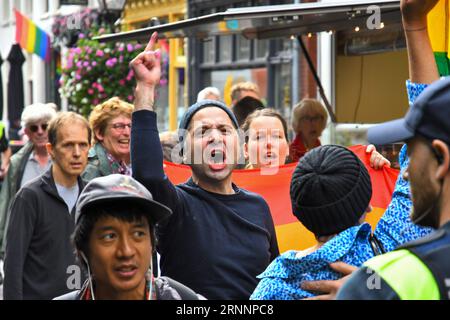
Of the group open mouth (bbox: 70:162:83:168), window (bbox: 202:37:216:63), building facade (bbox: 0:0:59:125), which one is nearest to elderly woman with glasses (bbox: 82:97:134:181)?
open mouth (bbox: 70:162:83:168)

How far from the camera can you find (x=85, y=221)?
3.61 metres

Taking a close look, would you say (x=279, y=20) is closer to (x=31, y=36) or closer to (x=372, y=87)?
(x=372, y=87)

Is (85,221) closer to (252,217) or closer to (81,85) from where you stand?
(252,217)

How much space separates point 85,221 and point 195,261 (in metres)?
1.11

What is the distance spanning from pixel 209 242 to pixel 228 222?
0.48ft

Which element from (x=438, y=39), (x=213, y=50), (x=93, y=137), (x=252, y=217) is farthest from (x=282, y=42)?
(x=252, y=217)

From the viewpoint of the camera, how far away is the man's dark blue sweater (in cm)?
462

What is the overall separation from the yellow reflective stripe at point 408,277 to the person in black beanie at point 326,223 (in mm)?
1026

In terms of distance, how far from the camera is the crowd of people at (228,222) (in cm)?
264

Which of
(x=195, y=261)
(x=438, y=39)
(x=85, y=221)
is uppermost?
(x=438, y=39)

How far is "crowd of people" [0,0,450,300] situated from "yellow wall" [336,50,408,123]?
16.3ft

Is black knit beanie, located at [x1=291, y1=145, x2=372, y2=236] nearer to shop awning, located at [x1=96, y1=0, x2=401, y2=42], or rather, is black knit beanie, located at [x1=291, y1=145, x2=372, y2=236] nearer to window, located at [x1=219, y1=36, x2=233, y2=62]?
shop awning, located at [x1=96, y1=0, x2=401, y2=42]
